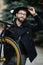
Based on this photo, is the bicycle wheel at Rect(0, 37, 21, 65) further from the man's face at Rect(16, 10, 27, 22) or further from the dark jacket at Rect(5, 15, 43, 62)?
the man's face at Rect(16, 10, 27, 22)

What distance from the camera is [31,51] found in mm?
5844

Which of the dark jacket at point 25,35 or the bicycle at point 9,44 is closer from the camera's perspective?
the bicycle at point 9,44

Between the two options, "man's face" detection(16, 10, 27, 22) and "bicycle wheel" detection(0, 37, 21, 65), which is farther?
"man's face" detection(16, 10, 27, 22)

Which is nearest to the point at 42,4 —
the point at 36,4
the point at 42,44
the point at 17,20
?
the point at 36,4

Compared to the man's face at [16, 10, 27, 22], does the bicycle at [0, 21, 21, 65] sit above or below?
below

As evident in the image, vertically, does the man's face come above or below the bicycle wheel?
above

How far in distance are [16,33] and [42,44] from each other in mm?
5078

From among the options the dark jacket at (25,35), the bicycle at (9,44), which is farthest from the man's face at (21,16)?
the bicycle at (9,44)

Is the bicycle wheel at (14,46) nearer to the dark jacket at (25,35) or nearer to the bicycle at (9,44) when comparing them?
the bicycle at (9,44)

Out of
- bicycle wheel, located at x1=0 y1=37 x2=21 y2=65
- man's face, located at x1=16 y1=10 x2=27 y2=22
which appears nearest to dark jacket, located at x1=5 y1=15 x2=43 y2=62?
man's face, located at x1=16 y1=10 x2=27 y2=22

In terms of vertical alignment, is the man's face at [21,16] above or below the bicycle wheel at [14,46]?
above

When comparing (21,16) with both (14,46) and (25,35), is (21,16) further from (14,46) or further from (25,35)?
(14,46)

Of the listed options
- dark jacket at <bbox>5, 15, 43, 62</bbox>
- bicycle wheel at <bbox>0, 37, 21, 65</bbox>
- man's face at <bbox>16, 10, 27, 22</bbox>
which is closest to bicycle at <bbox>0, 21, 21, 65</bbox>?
Result: bicycle wheel at <bbox>0, 37, 21, 65</bbox>

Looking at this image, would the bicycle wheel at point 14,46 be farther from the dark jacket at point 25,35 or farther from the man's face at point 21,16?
the man's face at point 21,16
